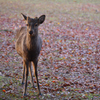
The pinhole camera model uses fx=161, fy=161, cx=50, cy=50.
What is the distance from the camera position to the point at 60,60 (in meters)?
9.20

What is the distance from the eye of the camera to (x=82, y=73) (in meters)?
7.81

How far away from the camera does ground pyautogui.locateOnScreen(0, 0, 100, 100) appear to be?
6062 mm

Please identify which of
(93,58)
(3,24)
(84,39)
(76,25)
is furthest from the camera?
(76,25)

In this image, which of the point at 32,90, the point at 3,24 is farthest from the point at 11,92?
the point at 3,24

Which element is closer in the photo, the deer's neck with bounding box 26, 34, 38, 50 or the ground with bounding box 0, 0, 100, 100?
the deer's neck with bounding box 26, 34, 38, 50

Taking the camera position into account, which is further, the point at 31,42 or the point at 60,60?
the point at 60,60

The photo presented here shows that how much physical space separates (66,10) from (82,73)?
16.3m

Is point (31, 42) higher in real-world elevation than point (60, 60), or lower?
higher

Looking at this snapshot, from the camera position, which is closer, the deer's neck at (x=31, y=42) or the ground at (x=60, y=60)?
the deer's neck at (x=31, y=42)

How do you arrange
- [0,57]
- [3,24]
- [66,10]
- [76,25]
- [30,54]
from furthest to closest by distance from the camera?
[66,10], [76,25], [3,24], [0,57], [30,54]

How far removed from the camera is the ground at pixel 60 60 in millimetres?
6062

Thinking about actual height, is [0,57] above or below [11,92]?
above

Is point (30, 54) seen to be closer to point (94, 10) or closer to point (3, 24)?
point (3, 24)

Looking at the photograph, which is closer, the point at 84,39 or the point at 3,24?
the point at 84,39
